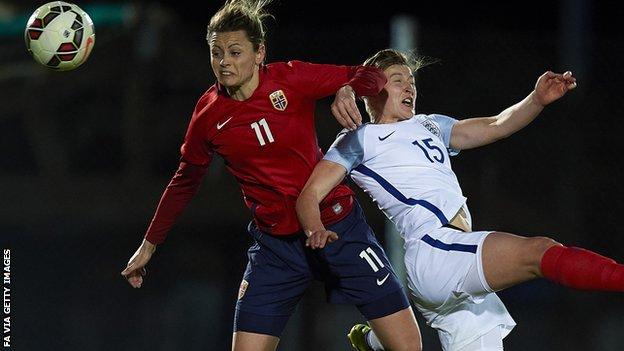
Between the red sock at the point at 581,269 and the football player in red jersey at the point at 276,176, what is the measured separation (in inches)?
Result: 29.9

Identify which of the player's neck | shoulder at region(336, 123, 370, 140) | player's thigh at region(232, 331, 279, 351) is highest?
the player's neck

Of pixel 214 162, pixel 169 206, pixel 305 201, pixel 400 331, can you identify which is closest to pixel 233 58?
pixel 305 201

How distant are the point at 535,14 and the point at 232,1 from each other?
275 inches

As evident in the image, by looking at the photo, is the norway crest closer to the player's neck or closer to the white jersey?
A: the player's neck

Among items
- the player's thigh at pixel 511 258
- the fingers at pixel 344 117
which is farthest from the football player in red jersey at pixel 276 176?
the player's thigh at pixel 511 258

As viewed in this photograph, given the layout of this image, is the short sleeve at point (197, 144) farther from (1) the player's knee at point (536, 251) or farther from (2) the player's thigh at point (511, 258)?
(1) the player's knee at point (536, 251)

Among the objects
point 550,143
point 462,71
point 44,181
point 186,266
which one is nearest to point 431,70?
point 462,71

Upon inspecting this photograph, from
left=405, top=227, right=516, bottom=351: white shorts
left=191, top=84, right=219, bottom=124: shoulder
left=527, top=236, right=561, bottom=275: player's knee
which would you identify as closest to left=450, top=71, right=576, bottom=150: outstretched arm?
left=405, top=227, right=516, bottom=351: white shorts

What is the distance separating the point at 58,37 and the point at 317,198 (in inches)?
51.4

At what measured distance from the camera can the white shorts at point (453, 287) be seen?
3.35 meters

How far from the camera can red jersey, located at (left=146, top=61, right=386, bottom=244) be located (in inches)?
143

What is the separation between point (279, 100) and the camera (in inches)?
145

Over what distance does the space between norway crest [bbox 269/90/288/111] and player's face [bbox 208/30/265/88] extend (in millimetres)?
105

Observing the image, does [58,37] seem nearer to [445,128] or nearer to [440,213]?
[445,128]
